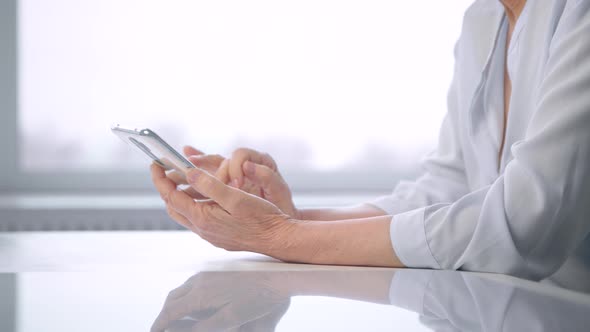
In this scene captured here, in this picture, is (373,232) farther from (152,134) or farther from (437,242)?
(152,134)

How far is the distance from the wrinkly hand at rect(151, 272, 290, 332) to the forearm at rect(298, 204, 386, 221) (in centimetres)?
55

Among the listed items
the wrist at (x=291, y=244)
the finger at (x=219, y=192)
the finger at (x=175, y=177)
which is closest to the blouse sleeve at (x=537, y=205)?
the wrist at (x=291, y=244)

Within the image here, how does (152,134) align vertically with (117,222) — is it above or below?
above

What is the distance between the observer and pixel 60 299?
67 centimetres

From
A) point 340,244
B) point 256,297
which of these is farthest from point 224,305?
point 340,244

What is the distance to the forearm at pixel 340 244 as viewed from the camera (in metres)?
0.98

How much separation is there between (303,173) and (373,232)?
1.90 meters

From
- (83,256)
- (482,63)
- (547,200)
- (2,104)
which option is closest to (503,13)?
(482,63)

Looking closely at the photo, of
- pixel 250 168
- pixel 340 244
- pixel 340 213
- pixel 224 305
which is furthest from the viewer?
pixel 340 213

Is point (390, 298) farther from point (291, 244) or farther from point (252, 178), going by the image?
point (252, 178)

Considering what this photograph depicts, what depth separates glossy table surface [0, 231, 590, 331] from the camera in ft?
1.80

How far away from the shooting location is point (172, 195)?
1.14 m

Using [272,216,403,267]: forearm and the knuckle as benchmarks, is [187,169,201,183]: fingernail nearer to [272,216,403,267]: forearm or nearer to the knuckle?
the knuckle

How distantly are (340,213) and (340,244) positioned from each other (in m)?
0.40
